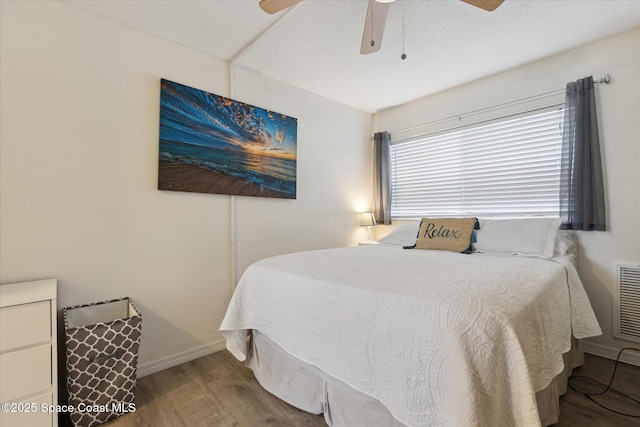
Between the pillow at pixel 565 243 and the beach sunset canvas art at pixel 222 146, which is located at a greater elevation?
the beach sunset canvas art at pixel 222 146

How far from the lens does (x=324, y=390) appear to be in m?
1.42

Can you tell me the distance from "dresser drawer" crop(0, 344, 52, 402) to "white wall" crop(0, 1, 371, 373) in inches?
19.5

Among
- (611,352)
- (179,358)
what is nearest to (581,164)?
(611,352)

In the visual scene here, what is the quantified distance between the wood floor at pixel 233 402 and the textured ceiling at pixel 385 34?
244cm

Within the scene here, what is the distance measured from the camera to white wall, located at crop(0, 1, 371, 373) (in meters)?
1.63

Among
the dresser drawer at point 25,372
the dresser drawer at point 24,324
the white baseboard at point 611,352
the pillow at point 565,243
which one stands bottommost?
the white baseboard at point 611,352

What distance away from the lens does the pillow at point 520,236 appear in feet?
6.69

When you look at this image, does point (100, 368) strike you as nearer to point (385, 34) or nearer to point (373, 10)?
point (373, 10)

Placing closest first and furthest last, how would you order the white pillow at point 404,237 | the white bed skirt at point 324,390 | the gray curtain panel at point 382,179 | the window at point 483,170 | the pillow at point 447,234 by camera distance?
the white bed skirt at point 324,390 < the pillow at point 447,234 < the window at point 483,170 < the white pillow at point 404,237 < the gray curtain panel at point 382,179

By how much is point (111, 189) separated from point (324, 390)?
1.85 m

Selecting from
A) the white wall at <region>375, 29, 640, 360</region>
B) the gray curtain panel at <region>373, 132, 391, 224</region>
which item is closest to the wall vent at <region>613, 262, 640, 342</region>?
the white wall at <region>375, 29, 640, 360</region>

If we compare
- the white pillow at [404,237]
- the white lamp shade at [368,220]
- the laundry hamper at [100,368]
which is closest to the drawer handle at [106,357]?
the laundry hamper at [100,368]

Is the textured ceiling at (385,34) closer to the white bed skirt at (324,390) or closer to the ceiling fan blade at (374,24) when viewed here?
the ceiling fan blade at (374,24)

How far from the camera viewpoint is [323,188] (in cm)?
326
